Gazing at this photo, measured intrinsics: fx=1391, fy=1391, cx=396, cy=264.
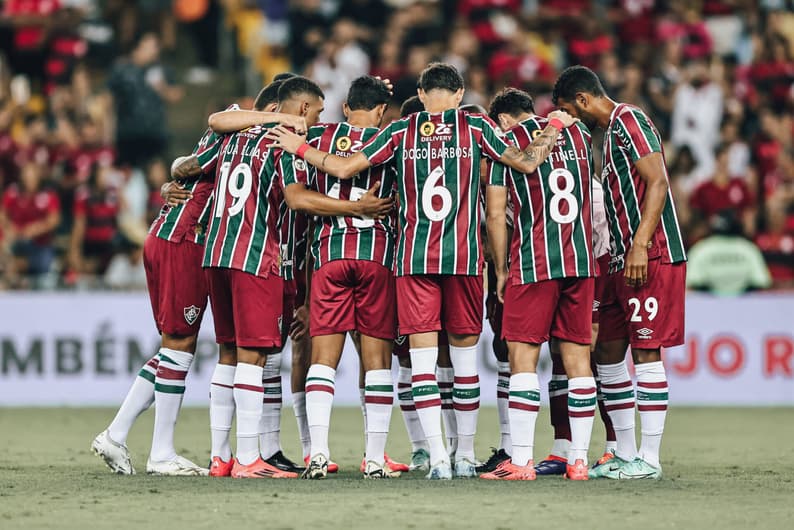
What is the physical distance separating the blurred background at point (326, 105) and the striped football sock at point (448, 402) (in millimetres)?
5502

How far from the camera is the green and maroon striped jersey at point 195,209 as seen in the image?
29.1ft

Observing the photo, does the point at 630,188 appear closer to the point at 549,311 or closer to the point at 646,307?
the point at 646,307

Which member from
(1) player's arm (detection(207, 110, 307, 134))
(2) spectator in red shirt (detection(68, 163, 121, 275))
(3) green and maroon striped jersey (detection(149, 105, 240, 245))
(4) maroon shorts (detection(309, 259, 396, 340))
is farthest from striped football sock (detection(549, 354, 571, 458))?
(2) spectator in red shirt (detection(68, 163, 121, 275))

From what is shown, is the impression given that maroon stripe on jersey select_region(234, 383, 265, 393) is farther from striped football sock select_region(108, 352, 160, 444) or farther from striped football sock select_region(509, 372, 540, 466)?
striped football sock select_region(509, 372, 540, 466)

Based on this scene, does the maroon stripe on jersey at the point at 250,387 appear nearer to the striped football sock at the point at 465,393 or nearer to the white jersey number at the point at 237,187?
the white jersey number at the point at 237,187

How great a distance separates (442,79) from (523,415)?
2.07 metres

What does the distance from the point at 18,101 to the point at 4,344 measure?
581 centimetres

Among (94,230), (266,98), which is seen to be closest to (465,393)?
(266,98)

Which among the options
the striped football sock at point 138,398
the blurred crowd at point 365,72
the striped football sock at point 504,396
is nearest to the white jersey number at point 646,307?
the striped football sock at point 504,396

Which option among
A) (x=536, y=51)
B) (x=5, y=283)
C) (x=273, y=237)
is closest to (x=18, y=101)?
(x=5, y=283)

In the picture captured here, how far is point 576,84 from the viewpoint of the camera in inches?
340

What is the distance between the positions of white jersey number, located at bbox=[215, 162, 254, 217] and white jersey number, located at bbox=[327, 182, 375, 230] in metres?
0.50

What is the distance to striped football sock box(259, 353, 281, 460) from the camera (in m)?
9.05

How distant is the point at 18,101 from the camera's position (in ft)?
64.3
